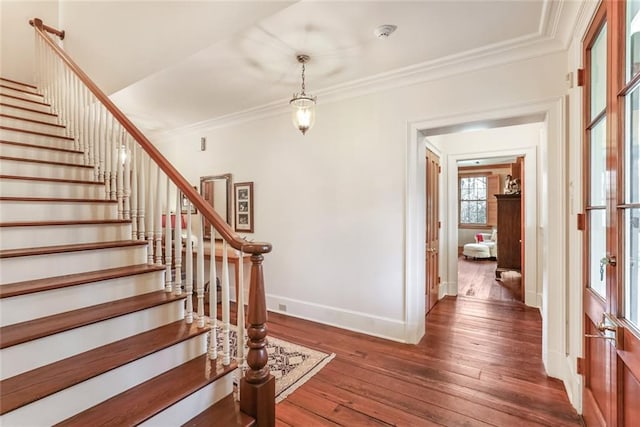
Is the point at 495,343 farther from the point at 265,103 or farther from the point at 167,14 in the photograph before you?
the point at 167,14

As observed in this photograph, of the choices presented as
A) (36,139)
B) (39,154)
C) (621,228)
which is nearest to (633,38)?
(621,228)

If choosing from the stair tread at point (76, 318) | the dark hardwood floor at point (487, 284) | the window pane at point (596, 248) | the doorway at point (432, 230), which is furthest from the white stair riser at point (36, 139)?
the dark hardwood floor at point (487, 284)

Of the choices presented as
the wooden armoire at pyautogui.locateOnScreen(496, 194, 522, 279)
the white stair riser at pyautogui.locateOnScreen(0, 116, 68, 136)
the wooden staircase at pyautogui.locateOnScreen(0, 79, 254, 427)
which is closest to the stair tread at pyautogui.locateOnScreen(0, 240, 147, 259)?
the wooden staircase at pyautogui.locateOnScreen(0, 79, 254, 427)

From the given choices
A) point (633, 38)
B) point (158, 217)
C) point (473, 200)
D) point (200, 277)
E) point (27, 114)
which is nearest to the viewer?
point (633, 38)

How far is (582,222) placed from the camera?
186cm

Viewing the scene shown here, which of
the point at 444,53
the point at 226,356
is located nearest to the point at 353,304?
the point at 226,356

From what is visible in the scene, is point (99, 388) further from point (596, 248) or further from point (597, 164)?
point (597, 164)

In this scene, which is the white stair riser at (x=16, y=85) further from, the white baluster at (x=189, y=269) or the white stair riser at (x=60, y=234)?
the white baluster at (x=189, y=269)

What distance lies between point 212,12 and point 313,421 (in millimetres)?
3396

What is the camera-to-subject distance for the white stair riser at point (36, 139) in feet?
8.68

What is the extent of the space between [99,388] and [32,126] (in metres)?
2.89

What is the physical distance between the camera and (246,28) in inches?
89.2

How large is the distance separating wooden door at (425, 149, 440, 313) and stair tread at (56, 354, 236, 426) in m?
2.86

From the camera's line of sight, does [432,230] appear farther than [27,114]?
Yes
